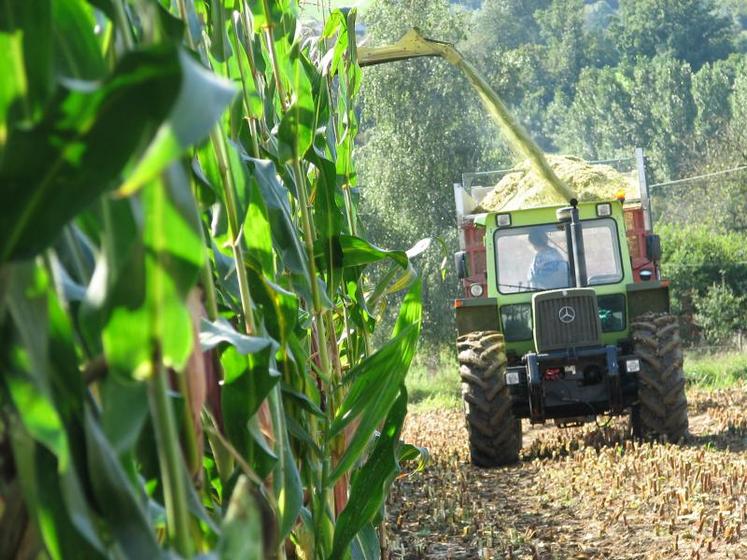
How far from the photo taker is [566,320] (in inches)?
307

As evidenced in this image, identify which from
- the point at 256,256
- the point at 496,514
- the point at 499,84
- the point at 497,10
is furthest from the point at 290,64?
the point at 497,10

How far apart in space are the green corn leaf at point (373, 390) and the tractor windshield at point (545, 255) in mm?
6329

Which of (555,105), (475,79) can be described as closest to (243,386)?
(475,79)

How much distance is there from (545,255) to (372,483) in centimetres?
638

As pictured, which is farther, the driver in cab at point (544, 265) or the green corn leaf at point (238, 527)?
the driver in cab at point (544, 265)

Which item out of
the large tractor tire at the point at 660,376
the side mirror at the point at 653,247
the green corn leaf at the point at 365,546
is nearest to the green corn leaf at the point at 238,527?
the green corn leaf at the point at 365,546

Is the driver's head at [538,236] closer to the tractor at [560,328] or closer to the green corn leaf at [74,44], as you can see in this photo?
the tractor at [560,328]

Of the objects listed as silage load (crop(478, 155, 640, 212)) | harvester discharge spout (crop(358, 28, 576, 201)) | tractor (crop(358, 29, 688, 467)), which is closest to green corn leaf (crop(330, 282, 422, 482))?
harvester discharge spout (crop(358, 28, 576, 201))

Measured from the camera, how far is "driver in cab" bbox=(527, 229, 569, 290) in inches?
322

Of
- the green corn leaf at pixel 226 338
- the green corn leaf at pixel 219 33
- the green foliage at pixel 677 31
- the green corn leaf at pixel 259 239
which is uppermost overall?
the green foliage at pixel 677 31

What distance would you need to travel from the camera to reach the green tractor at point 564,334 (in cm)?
760

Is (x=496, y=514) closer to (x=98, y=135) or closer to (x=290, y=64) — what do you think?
(x=290, y=64)

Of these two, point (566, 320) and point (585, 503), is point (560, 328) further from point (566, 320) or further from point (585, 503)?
point (585, 503)

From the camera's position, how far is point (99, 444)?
0.85 meters
